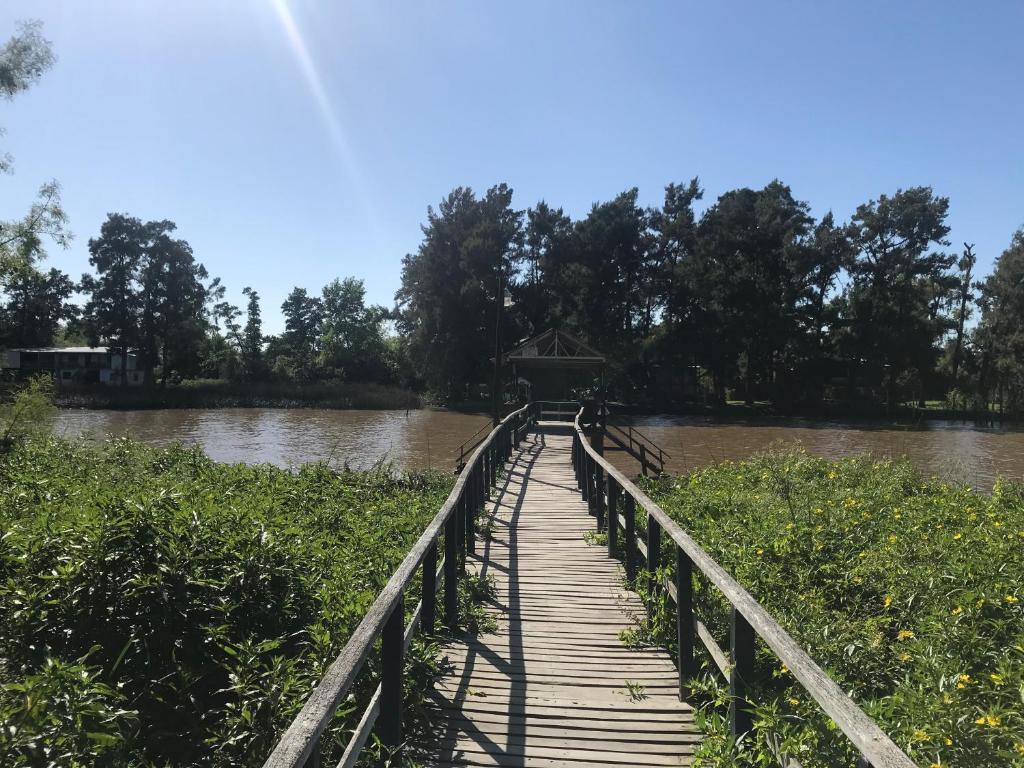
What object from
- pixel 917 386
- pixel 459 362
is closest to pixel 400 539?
pixel 459 362

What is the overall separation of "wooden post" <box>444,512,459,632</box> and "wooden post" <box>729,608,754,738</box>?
7.77ft

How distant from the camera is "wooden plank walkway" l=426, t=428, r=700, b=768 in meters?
3.36

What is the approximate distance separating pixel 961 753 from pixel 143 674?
14.4 feet

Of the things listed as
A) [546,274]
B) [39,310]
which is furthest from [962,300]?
[39,310]

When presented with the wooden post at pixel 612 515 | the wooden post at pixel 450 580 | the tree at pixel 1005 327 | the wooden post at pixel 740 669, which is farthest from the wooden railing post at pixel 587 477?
the tree at pixel 1005 327

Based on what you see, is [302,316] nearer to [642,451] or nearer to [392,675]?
[642,451]

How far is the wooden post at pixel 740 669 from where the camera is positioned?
3.12 m

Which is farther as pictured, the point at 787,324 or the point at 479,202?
the point at 479,202

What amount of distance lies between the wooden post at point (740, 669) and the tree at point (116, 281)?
62243 millimetres

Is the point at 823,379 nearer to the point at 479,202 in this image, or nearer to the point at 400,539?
the point at 479,202

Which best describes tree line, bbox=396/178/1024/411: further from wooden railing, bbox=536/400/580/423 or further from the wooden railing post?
the wooden railing post

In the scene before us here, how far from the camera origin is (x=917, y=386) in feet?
182

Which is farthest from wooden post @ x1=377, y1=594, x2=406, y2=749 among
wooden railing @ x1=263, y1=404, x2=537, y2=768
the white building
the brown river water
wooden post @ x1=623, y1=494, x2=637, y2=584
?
the white building

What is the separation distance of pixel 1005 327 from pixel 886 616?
54570 mm
